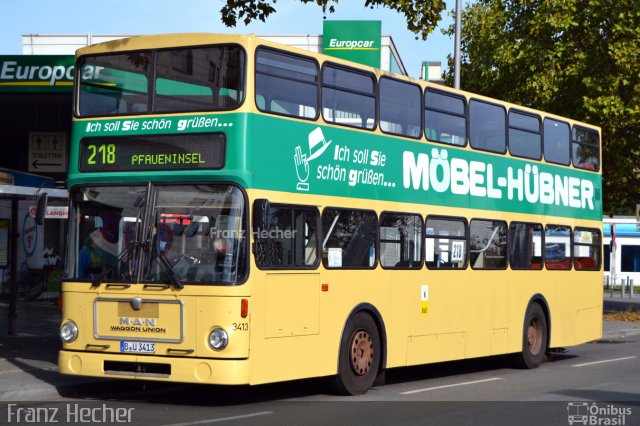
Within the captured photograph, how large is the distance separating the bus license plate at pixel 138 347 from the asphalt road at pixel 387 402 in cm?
64

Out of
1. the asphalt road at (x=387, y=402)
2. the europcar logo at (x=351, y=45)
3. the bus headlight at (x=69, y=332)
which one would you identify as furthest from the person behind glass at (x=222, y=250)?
the europcar logo at (x=351, y=45)

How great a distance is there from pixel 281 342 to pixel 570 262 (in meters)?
8.58

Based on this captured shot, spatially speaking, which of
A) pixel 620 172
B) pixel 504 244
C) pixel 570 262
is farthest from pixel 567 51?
pixel 504 244

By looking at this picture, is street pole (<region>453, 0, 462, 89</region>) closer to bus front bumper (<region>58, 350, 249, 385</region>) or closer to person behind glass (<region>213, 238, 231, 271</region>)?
person behind glass (<region>213, 238, 231, 271</region>)

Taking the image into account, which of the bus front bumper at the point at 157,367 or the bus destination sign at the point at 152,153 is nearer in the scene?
the bus front bumper at the point at 157,367

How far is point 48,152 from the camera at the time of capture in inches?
1128

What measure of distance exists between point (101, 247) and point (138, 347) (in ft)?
4.20

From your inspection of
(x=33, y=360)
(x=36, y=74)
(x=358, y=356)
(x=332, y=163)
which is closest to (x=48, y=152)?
(x=36, y=74)

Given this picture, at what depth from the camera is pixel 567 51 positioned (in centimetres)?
3050

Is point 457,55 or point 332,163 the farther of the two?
point 457,55

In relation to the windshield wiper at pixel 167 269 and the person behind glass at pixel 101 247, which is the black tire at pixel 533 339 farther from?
the person behind glass at pixel 101 247

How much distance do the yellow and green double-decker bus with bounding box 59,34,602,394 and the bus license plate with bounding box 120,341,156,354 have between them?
0.02 meters

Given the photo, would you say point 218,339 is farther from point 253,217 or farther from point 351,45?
point 351,45

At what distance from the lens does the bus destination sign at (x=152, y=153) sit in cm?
1208
